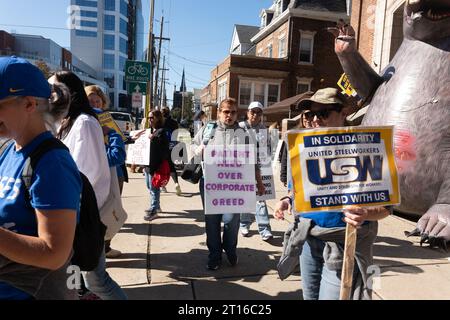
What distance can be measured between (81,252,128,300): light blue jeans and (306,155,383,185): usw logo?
141 centimetres

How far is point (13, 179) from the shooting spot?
54.5 inches

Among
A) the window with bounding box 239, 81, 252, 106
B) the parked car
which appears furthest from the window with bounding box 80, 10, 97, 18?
the parked car

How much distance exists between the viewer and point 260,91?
2509cm

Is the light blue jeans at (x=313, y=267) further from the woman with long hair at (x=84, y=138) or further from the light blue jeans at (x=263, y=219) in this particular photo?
the light blue jeans at (x=263, y=219)

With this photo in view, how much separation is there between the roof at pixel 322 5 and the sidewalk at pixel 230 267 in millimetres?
21788

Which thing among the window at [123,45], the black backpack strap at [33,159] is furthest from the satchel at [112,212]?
the window at [123,45]

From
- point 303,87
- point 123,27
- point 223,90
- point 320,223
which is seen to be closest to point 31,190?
point 320,223

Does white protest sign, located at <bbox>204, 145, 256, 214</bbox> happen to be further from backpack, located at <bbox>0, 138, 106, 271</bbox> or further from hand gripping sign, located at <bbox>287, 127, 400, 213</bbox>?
backpack, located at <bbox>0, 138, 106, 271</bbox>

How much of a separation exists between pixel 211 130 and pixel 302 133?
204 centimetres

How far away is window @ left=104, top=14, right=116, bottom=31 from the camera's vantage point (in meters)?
88.2

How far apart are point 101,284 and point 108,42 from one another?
321 feet

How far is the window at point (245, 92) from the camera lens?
25234 mm
